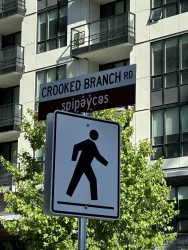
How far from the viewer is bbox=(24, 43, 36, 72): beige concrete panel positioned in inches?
1282

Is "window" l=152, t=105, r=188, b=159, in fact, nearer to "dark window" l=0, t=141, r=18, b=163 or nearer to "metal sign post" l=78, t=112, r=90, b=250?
"dark window" l=0, t=141, r=18, b=163

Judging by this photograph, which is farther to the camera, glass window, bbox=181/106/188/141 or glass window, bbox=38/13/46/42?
glass window, bbox=38/13/46/42

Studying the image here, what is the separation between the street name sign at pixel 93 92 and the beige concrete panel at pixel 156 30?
22.5 metres

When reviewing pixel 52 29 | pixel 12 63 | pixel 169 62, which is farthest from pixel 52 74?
pixel 169 62

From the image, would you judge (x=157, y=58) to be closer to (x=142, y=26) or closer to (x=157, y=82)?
(x=157, y=82)

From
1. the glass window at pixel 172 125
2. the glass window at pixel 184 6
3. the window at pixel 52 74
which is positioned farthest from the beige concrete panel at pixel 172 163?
the window at pixel 52 74

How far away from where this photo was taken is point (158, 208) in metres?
21.2

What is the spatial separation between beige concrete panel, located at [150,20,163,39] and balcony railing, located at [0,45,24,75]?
793 cm

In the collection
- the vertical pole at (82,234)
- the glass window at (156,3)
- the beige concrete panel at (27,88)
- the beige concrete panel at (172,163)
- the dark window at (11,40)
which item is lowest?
the vertical pole at (82,234)

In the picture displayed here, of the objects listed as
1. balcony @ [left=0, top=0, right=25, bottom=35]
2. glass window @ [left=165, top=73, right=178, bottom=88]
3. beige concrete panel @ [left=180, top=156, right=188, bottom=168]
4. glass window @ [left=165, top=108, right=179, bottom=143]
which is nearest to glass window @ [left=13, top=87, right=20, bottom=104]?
balcony @ [left=0, top=0, right=25, bottom=35]

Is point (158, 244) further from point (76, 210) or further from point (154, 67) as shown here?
point (76, 210)

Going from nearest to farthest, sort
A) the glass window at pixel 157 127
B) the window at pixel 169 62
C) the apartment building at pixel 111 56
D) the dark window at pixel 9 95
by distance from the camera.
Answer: the apartment building at pixel 111 56, the window at pixel 169 62, the glass window at pixel 157 127, the dark window at pixel 9 95

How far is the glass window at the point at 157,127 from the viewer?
26828mm

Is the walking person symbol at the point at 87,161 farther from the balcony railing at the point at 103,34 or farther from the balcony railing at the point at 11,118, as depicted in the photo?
the balcony railing at the point at 11,118
